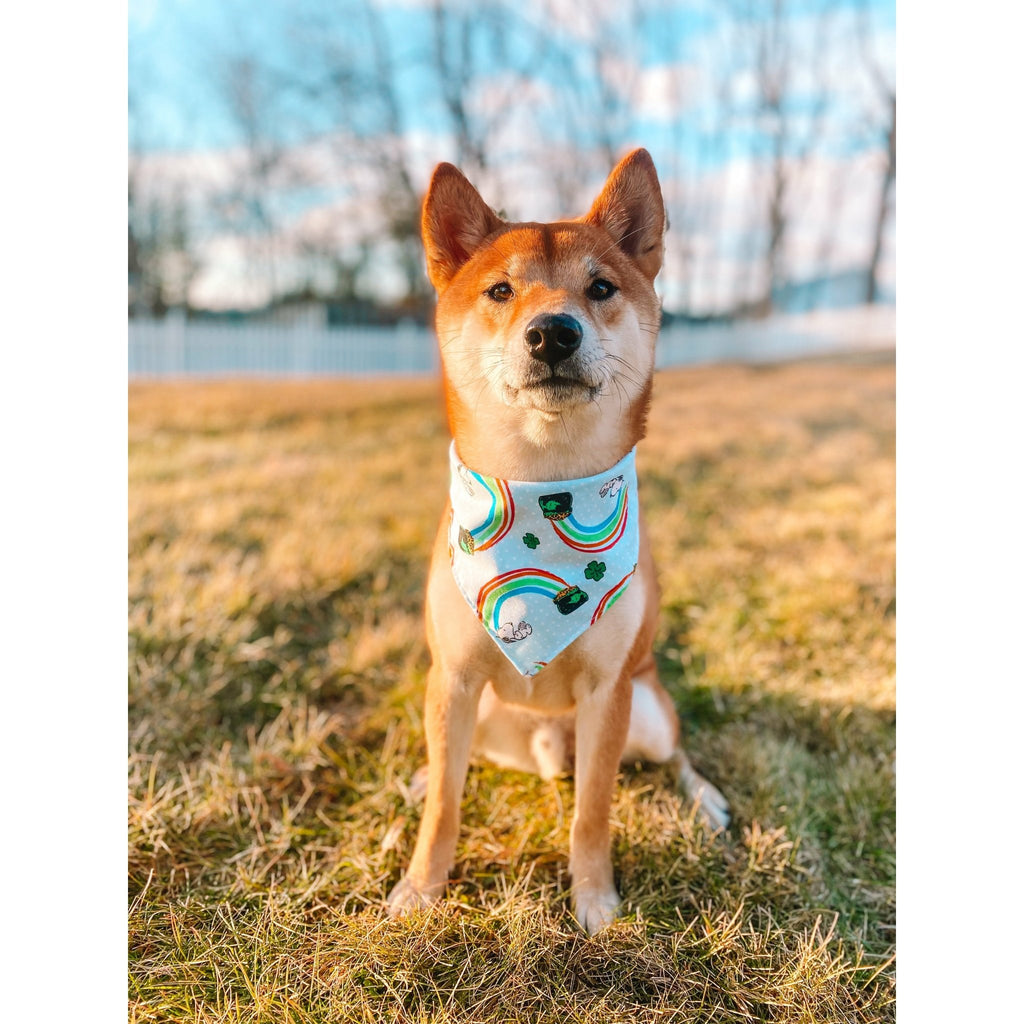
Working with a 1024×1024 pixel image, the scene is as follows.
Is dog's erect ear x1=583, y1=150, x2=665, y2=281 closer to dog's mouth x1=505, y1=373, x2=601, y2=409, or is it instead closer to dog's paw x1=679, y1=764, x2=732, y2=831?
dog's mouth x1=505, y1=373, x2=601, y2=409

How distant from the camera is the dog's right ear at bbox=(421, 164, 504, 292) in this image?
6.38 feet

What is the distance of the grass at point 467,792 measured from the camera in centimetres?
182

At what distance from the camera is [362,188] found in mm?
6051

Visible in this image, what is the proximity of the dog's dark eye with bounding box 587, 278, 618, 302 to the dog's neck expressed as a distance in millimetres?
253

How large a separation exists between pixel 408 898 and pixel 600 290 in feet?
5.18

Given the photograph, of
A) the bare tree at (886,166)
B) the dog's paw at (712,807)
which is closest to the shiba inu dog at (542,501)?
the dog's paw at (712,807)

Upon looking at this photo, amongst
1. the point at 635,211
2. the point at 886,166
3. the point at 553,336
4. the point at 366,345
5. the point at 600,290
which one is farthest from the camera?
the point at 366,345

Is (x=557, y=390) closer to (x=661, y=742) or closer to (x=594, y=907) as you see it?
(x=661, y=742)

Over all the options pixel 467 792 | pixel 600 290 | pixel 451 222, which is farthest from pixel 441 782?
pixel 451 222

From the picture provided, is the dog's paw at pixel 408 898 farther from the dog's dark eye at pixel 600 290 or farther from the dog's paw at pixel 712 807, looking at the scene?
the dog's dark eye at pixel 600 290

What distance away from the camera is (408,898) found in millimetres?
2020

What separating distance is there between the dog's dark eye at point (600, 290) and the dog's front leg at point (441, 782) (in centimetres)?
97
